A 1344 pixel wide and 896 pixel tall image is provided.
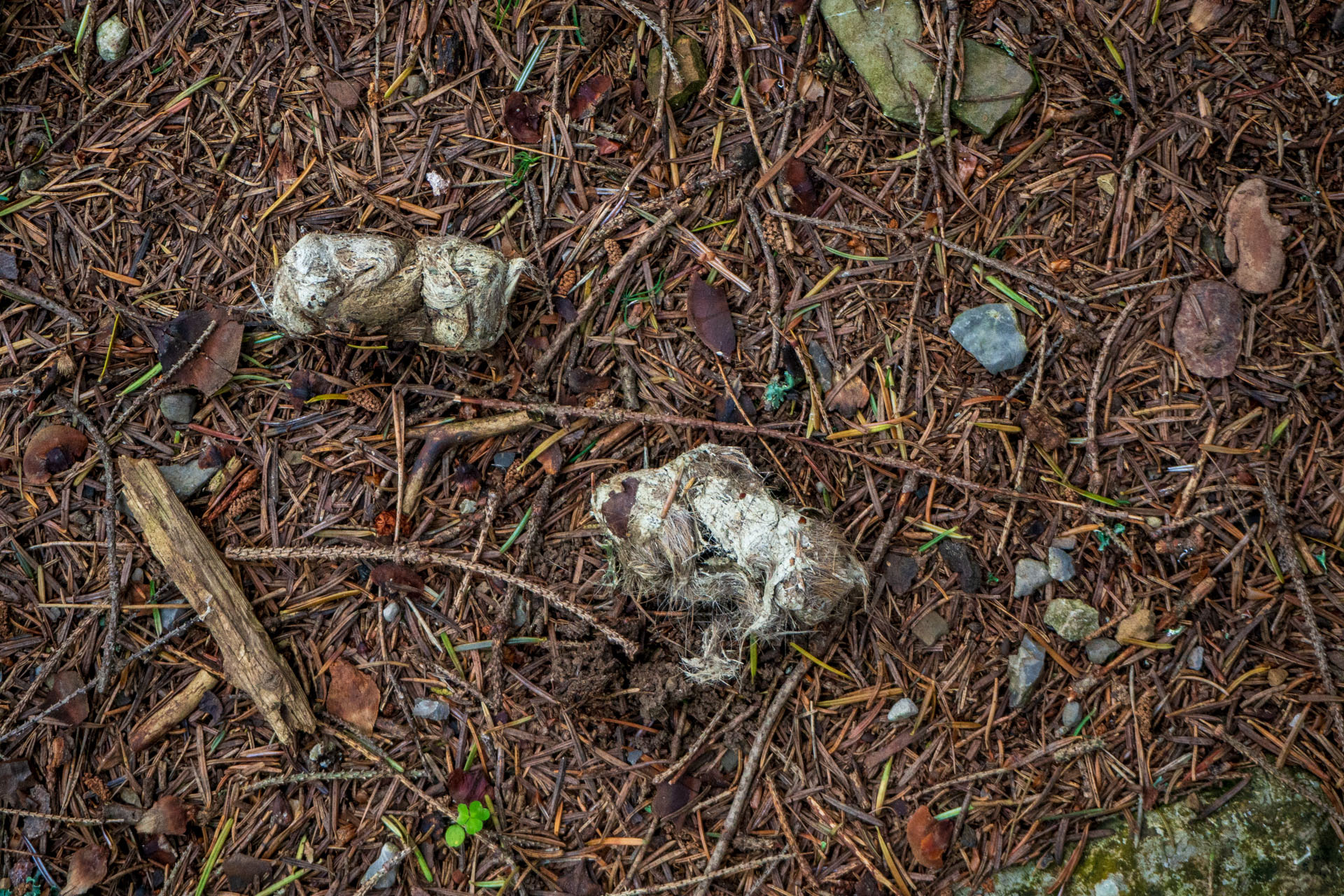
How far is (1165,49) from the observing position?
108 inches

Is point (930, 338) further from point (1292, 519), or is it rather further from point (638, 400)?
point (1292, 519)

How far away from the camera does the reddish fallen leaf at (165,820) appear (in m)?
2.83

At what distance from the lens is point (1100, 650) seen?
2.68 metres

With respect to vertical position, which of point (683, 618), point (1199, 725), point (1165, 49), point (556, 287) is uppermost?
point (1165, 49)

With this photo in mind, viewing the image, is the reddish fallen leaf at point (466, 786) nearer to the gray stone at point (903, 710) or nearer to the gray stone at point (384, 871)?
the gray stone at point (384, 871)

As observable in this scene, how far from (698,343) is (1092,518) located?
149cm

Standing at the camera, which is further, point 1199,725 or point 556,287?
point 556,287

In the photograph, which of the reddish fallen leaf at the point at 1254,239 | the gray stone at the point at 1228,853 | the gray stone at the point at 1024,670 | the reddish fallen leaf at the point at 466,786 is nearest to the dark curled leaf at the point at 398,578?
the reddish fallen leaf at the point at 466,786

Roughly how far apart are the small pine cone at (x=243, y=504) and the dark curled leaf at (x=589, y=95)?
1.81 meters

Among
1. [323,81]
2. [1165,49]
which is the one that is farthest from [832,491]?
[323,81]

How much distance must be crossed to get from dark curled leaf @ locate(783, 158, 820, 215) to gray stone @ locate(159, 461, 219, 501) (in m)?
2.34

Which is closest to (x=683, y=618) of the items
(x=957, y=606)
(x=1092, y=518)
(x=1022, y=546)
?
(x=957, y=606)

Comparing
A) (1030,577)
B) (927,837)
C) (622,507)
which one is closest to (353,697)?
(622,507)

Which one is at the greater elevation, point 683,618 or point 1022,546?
point 1022,546
